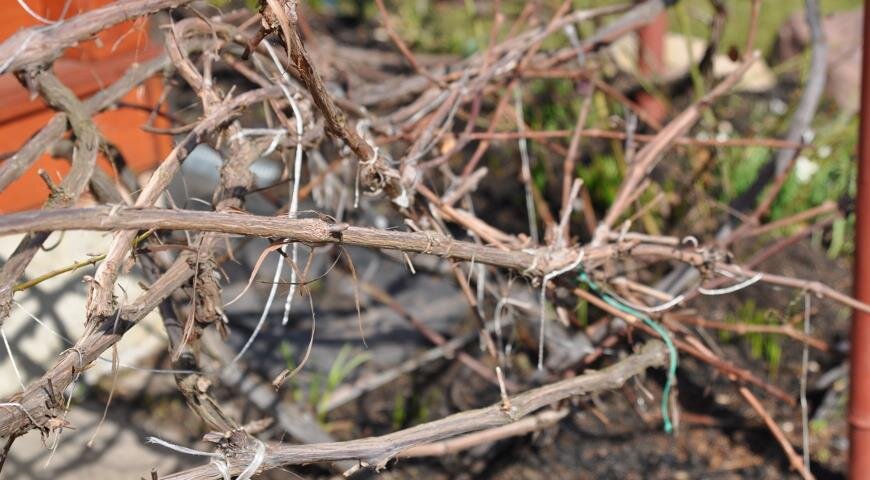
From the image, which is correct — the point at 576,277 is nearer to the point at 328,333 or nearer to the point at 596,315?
the point at 596,315

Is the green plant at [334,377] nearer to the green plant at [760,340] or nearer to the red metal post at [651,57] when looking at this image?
the green plant at [760,340]

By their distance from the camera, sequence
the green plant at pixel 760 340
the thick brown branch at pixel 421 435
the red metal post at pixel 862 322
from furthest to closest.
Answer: the green plant at pixel 760 340 → the red metal post at pixel 862 322 → the thick brown branch at pixel 421 435

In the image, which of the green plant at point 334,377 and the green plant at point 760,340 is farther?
the green plant at point 760,340

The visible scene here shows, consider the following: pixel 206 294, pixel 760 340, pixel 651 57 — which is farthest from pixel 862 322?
pixel 651 57

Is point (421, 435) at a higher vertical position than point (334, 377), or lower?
higher

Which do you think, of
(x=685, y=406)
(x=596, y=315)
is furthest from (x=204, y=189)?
(x=685, y=406)

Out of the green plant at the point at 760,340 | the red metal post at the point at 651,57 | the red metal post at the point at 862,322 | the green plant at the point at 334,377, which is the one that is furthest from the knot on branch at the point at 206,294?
the red metal post at the point at 651,57

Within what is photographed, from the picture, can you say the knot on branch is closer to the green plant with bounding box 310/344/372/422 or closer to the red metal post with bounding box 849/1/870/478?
the green plant with bounding box 310/344/372/422

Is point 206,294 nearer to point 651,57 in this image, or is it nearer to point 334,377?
point 334,377
